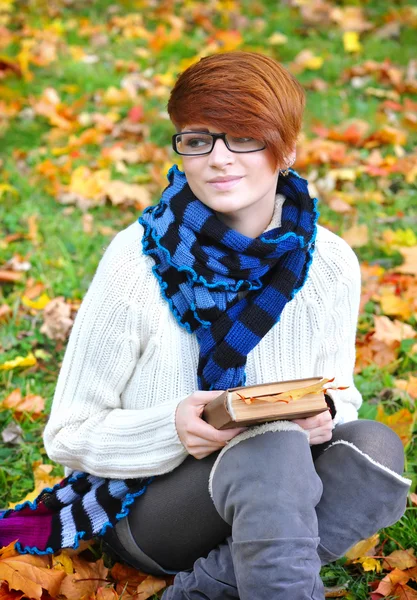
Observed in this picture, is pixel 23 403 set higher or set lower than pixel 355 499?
lower

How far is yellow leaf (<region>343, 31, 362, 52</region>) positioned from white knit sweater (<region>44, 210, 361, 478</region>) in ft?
11.1

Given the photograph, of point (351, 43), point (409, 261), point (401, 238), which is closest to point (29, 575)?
point (409, 261)

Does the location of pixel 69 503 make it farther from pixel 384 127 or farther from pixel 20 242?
pixel 384 127

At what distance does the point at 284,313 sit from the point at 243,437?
352mm

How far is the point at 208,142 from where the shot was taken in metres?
1.68

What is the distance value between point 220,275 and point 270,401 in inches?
14.8

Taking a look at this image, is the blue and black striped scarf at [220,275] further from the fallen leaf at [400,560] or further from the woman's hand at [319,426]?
the fallen leaf at [400,560]

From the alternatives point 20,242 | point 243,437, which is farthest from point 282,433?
point 20,242

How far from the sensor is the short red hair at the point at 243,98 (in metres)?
1.62

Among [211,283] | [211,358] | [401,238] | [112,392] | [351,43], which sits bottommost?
[401,238]

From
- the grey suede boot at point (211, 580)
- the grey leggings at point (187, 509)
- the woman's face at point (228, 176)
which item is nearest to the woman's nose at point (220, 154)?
the woman's face at point (228, 176)

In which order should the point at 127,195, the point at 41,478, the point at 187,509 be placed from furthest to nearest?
the point at 127,195
the point at 41,478
the point at 187,509

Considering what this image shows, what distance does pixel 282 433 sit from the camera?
5.22 ft

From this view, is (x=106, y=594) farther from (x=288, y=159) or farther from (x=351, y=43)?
(x=351, y=43)
